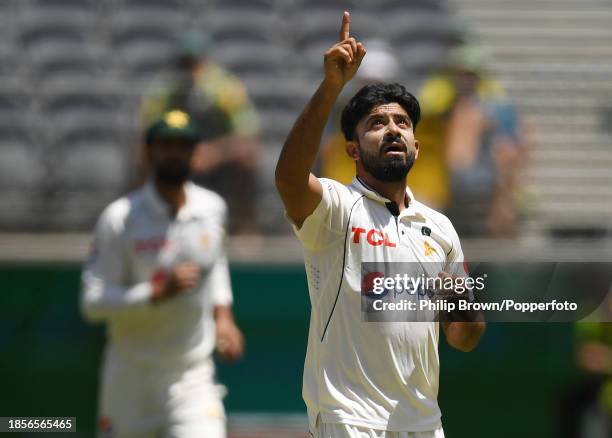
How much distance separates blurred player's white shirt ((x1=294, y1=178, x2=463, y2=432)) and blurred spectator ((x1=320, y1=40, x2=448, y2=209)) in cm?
379

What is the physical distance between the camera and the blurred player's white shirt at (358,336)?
4781 millimetres

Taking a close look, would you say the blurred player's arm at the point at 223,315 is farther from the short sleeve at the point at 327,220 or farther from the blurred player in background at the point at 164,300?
the short sleeve at the point at 327,220

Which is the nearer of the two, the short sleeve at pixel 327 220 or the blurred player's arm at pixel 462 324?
the short sleeve at pixel 327 220

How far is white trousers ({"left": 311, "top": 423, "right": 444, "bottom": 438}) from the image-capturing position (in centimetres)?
472

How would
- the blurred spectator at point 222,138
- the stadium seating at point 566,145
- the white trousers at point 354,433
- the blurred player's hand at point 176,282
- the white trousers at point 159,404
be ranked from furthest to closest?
the stadium seating at point 566,145, the blurred spectator at point 222,138, the blurred player's hand at point 176,282, the white trousers at point 159,404, the white trousers at point 354,433

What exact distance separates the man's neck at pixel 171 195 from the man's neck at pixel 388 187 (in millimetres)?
2599

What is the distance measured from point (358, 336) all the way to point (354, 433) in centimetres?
38

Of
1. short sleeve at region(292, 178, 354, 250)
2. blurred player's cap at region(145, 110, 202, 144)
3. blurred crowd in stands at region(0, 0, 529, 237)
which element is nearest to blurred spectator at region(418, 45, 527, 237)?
blurred crowd in stands at region(0, 0, 529, 237)

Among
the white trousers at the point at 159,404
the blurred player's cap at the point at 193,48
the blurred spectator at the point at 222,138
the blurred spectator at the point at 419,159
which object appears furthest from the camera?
the blurred player's cap at the point at 193,48

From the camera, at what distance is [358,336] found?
4.81m

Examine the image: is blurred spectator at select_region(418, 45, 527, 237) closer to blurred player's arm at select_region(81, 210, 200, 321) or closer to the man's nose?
blurred player's arm at select_region(81, 210, 200, 321)

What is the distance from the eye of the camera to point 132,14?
1290cm

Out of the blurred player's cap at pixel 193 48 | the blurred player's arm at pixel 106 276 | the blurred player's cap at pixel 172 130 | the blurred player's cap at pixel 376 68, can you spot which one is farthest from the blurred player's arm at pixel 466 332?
the blurred player's cap at pixel 193 48

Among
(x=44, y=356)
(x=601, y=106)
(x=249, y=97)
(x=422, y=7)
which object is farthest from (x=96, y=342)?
(x=422, y=7)
